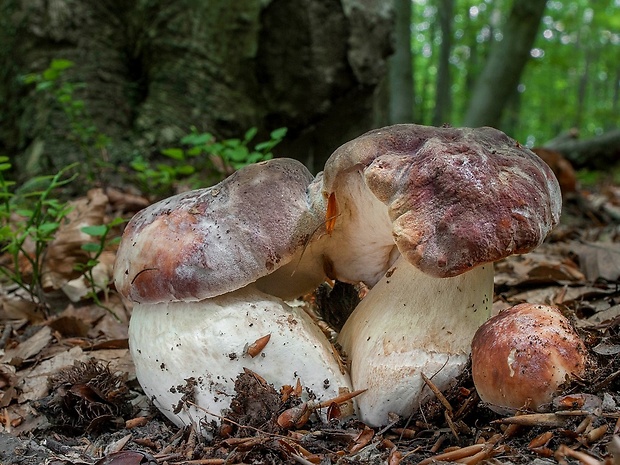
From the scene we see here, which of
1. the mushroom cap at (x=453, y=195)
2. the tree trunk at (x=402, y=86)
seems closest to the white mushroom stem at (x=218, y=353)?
the mushroom cap at (x=453, y=195)

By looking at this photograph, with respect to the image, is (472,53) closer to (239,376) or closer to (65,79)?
(65,79)

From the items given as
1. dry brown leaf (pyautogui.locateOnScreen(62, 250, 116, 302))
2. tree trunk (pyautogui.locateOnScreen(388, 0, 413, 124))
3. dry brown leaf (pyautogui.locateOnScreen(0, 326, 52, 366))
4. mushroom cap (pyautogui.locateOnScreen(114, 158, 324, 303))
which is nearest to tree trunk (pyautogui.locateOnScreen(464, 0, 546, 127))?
tree trunk (pyautogui.locateOnScreen(388, 0, 413, 124))

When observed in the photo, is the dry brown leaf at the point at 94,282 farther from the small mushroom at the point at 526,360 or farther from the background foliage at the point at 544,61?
the background foliage at the point at 544,61

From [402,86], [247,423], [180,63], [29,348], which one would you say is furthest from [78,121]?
[402,86]

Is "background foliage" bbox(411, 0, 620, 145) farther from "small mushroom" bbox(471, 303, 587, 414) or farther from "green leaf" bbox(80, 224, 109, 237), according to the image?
"small mushroom" bbox(471, 303, 587, 414)

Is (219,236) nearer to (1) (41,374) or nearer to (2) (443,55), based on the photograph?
(1) (41,374)

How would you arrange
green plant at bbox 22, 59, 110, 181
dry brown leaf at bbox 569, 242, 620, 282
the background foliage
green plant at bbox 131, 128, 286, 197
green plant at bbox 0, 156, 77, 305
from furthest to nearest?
the background foliage < green plant at bbox 22, 59, 110, 181 < green plant at bbox 131, 128, 286, 197 < dry brown leaf at bbox 569, 242, 620, 282 < green plant at bbox 0, 156, 77, 305

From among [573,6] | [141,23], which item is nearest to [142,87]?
[141,23]
